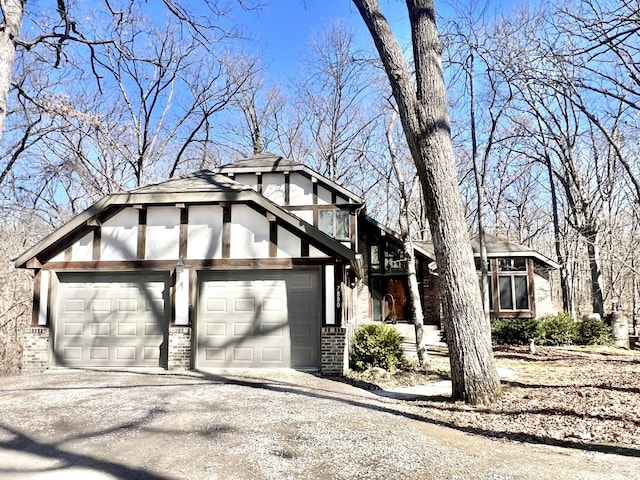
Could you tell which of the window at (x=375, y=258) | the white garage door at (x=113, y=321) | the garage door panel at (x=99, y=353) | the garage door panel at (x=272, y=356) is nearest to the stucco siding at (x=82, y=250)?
the white garage door at (x=113, y=321)

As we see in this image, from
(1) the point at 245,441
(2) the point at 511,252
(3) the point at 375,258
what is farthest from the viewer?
(3) the point at 375,258

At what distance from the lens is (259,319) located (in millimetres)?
9461

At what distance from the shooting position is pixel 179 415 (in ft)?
18.8

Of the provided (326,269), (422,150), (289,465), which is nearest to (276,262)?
(326,269)

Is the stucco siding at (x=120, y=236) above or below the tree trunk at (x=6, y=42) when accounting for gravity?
below

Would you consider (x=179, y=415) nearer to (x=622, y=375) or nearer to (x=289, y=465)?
(x=289, y=465)

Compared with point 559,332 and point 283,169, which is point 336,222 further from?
point 559,332

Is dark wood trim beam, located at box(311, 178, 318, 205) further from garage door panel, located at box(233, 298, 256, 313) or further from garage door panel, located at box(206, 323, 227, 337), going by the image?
garage door panel, located at box(206, 323, 227, 337)

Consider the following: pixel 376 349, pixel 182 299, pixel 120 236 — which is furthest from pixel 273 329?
pixel 120 236

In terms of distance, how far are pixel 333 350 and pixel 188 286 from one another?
3.35m

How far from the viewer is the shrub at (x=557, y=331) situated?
50.2 ft

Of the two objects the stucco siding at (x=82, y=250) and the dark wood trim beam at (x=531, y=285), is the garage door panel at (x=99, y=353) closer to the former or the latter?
the stucco siding at (x=82, y=250)

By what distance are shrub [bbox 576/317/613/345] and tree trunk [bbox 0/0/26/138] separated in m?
17.0

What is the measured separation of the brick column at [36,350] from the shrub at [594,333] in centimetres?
1593
